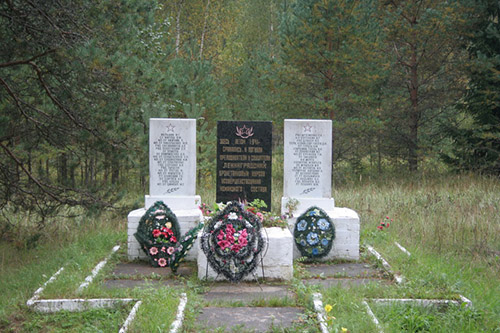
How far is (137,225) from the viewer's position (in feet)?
23.7

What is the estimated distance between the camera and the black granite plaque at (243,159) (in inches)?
303

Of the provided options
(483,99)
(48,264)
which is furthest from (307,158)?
(483,99)

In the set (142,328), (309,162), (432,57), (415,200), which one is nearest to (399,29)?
(432,57)

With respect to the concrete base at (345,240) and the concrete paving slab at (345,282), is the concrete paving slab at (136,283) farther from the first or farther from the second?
the concrete base at (345,240)

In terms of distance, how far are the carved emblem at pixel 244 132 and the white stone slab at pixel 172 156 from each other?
2.28 ft

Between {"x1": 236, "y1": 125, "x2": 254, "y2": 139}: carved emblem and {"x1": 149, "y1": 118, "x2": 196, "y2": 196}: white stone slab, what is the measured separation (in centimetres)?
69

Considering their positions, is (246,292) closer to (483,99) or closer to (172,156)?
(172,156)

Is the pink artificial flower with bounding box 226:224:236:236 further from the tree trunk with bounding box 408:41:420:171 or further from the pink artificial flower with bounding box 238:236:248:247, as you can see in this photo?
the tree trunk with bounding box 408:41:420:171

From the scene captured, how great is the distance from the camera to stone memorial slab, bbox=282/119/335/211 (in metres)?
7.77

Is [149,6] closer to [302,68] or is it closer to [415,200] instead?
[302,68]

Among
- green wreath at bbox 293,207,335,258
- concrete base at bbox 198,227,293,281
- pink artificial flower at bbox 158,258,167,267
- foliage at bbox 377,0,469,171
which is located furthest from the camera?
foliage at bbox 377,0,469,171

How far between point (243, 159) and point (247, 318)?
11.1ft

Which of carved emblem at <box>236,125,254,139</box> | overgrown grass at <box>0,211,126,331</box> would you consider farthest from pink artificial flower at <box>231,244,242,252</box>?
carved emblem at <box>236,125,254,139</box>

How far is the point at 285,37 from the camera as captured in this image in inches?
642
